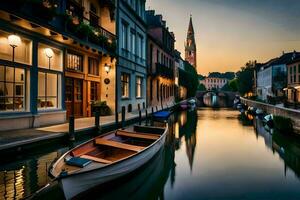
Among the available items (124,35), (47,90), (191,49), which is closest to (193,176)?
(47,90)

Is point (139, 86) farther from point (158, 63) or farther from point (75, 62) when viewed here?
point (75, 62)

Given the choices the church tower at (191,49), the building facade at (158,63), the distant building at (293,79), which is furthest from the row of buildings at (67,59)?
the church tower at (191,49)

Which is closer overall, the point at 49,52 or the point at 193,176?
the point at 193,176

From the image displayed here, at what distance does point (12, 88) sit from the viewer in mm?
10781

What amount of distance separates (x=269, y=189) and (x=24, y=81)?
33.6 ft

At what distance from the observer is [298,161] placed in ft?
37.2

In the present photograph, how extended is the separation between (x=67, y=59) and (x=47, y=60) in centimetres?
220

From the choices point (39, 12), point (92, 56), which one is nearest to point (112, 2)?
point (92, 56)

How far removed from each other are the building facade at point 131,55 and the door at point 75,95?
330 cm

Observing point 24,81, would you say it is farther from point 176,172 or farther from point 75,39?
point 176,172

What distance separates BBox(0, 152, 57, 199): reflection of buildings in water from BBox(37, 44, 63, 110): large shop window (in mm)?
4929

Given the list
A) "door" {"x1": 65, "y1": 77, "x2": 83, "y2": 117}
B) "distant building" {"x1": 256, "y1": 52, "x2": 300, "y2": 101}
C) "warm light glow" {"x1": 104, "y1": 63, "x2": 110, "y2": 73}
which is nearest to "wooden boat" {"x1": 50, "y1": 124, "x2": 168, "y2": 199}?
"door" {"x1": 65, "y1": 77, "x2": 83, "y2": 117}

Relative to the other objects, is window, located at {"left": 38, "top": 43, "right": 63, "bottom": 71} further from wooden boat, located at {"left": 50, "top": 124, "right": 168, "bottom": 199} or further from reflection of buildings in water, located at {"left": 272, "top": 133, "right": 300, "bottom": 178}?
reflection of buildings in water, located at {"left": 272, "top": 133, "right": 300, "bottom": 178}

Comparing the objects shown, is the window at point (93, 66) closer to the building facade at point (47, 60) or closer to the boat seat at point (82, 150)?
the building facade at point (47, 60)
